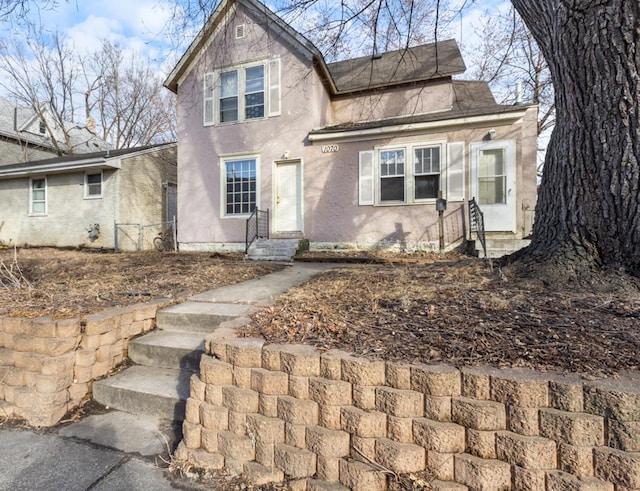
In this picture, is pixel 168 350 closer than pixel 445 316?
No

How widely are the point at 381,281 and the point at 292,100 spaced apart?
7268 millimetres

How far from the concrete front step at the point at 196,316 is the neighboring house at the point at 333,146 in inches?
236

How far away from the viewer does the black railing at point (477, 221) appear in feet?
21.9

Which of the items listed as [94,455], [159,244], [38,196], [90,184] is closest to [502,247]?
[94,455]

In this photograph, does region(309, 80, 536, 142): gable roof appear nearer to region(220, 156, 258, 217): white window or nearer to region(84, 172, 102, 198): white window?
region(220, 156, 258, 217): white window

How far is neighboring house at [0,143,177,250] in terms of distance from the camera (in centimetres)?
1131

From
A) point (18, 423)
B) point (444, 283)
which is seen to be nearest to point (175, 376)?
point (18, 423)

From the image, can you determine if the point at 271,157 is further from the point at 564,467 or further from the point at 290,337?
the point at 564,467

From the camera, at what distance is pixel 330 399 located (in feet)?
5.25

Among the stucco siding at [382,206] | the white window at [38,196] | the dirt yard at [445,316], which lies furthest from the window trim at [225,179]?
the white window at [38,196]

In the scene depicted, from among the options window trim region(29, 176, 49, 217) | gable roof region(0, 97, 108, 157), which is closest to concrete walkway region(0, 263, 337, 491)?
window trim region(29, 176, 49, 217)

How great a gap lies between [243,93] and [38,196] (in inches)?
363

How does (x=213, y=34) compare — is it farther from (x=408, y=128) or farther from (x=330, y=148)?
(x=408, y=128)

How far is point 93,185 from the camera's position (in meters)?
11.7
